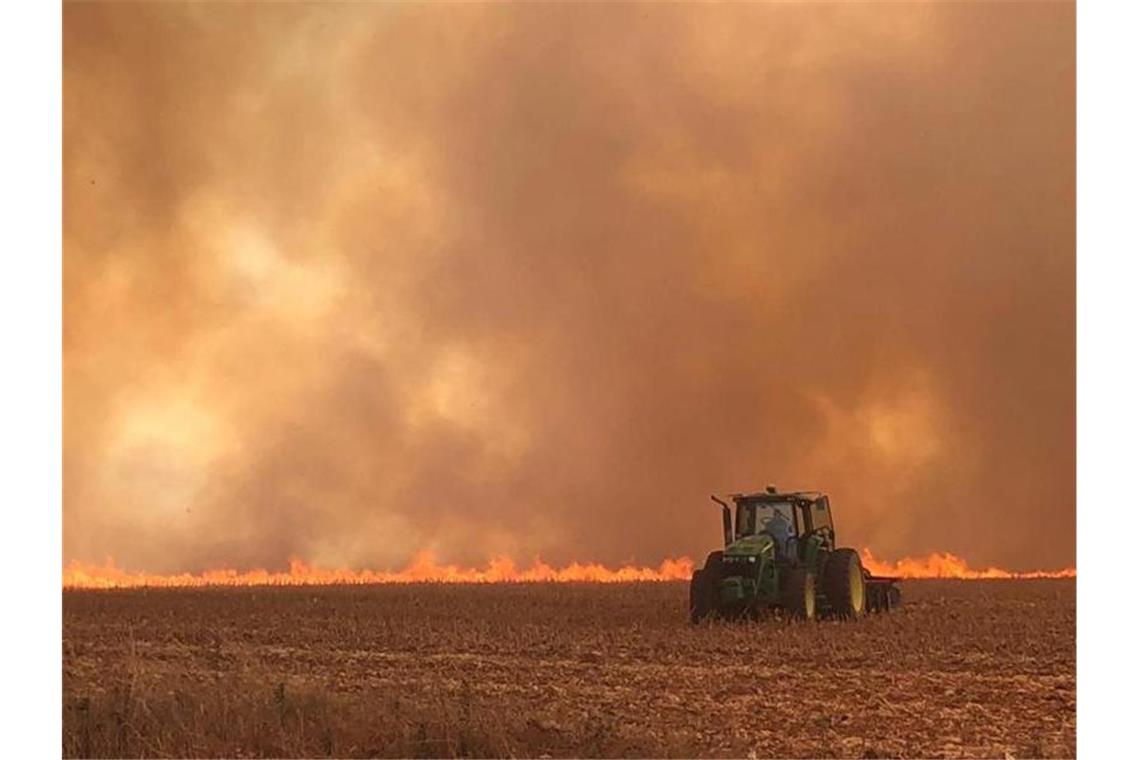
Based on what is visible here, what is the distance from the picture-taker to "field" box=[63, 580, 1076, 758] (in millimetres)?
9820

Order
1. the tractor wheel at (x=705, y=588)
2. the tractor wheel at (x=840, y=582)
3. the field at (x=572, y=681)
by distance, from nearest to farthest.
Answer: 1. the field at (x=572, y=681)
2. the tractor wheel at (x=705, y=588)
3. the tractor wheel at (x=840, y=582)

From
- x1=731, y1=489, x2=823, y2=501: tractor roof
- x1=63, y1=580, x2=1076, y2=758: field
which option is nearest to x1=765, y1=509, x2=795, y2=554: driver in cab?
x1=731, y1=489, x2=823, y2=501: tractor roof

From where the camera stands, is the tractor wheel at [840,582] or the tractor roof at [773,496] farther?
the tractor wheel at [840,582]

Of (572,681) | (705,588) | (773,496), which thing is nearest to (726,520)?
(773,496)

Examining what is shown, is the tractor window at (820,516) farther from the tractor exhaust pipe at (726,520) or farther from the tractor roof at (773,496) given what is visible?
the tractor exhaust pipe at (726,520)

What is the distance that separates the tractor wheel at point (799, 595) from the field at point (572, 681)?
17 centimetres

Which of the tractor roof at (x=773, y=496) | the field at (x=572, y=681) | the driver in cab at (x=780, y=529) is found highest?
the tractor roof at (x=773, y=496)

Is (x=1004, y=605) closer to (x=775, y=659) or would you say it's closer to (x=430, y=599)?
(x=775, y=659)

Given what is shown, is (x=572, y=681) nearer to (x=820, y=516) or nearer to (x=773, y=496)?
(x=773, y=496)

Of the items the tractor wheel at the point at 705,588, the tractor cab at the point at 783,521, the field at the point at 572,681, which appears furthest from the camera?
the tractor cab at the point at 783,521

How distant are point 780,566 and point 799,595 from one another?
0.37 meters

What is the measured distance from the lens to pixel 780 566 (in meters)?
12.5

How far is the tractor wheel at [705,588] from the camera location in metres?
12.2

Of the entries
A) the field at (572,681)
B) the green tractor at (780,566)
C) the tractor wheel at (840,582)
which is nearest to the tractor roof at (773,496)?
the green tractor at (780,566)
